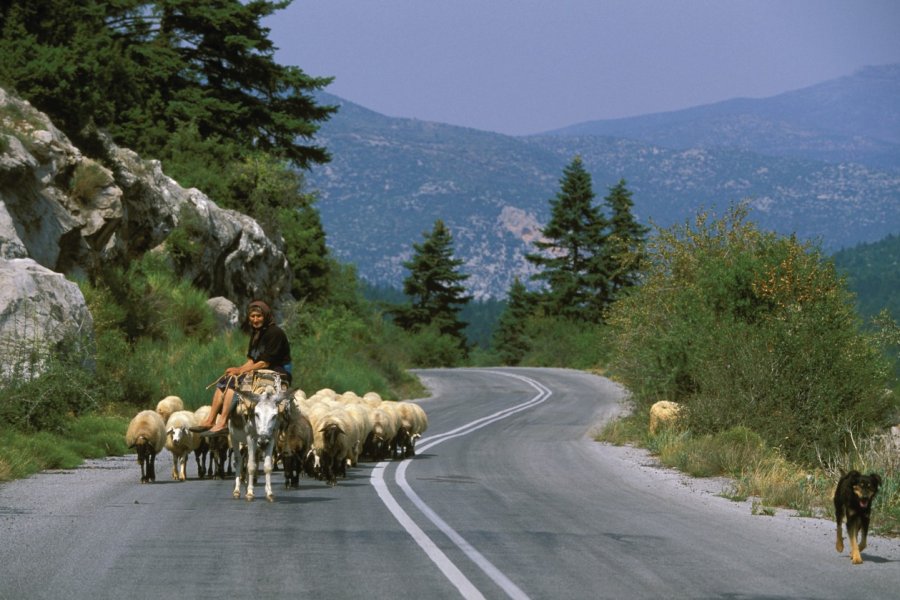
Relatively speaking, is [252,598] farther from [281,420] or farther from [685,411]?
[685,411]

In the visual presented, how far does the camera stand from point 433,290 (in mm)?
98062

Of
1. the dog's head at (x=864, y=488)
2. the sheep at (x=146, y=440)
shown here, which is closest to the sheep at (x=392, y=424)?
the sheep at (x=146, y=440)

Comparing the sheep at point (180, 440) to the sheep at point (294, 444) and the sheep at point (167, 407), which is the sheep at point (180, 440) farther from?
the sheep at point (167, 407)

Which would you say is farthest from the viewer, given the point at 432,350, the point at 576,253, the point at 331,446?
the point at 432,350

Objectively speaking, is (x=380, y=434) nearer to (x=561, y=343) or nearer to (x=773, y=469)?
(x=773, y=469)

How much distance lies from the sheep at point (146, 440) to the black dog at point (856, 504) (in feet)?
30.4

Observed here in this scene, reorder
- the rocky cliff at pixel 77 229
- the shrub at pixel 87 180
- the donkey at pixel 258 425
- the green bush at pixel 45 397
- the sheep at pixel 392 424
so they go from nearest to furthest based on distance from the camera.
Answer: the donkey at pixel 258 425 < the green bush at pixel 45 397 < the sheep at pixel 392 424 < the rocky cliff at pixel 77 229 < the shrub at pixel 87 180

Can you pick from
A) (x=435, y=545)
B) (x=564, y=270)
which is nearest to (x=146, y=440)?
(x=435, y=545)

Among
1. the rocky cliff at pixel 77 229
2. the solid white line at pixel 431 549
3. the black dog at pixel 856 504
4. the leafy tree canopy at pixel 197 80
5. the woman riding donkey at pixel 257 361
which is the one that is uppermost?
the leafy tree canopy at pixel 197 80

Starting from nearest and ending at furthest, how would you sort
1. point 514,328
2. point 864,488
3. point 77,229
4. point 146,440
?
point 864,488
point 146,440
point 77,229
point 514,328

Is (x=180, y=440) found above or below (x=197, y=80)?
below

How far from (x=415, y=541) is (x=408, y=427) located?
11.4 m

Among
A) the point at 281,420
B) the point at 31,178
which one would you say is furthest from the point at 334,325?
the point at 281,420

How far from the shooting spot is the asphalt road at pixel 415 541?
8.98 metres
